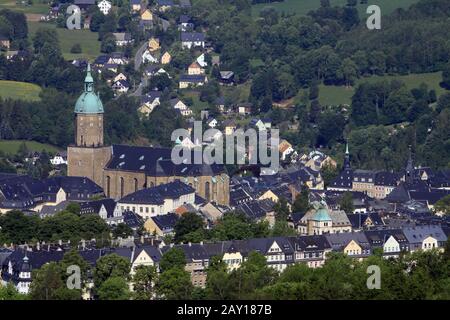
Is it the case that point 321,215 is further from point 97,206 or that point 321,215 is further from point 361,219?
point 97,206

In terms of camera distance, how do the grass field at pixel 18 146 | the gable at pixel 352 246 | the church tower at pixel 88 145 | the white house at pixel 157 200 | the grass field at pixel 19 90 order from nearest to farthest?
1. the gable at pixel 352 246
2. the white house at pixel 157 200
3. the church tower at pixel 88 145
4. the grass field at pixel 18 146
5. the grass field at pixel 19 90

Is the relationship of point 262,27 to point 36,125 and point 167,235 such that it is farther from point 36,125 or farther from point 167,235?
point 167,235

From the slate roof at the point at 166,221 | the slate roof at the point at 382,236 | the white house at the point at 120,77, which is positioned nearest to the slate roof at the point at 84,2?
the white house at the point at 120,77

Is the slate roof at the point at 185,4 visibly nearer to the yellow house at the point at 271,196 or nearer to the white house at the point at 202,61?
the white house at the point at 202,61

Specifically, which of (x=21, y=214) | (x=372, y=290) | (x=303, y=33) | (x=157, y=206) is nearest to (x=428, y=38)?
(x=303, y=33)

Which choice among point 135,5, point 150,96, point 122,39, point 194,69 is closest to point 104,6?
point 135,5

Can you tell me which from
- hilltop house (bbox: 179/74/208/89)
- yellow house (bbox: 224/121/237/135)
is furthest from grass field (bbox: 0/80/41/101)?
yellow house (bbox: 224/121/237/135)

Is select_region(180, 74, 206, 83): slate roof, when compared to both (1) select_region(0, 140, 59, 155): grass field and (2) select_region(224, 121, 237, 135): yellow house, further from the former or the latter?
(1) select_region(0, 140, 59, 155): grass field
